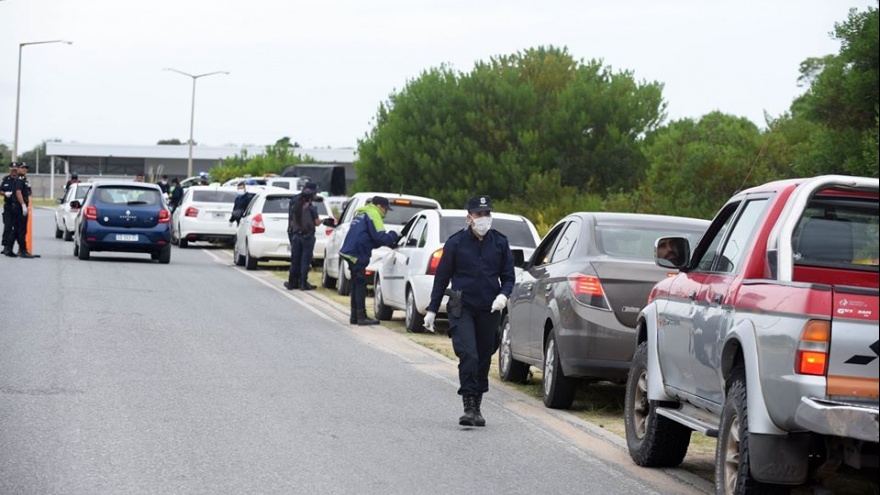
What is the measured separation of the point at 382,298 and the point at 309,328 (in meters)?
2.27

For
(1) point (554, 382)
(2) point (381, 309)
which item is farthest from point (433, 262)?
(1) point (554, 382)

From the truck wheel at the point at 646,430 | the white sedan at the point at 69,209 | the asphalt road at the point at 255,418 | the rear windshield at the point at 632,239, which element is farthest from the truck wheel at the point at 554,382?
the white sedan at the point at 69,209

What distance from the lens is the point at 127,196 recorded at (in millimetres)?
31094

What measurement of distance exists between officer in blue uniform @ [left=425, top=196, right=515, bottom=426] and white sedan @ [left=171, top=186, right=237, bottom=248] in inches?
1065

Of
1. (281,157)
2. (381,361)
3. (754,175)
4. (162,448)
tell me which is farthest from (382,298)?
(281,157)

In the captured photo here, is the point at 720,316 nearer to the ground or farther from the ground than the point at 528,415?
farther from the ground

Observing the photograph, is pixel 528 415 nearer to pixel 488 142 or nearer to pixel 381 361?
pixel 381 361

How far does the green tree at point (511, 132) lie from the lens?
169ft

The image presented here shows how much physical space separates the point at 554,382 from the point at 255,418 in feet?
8.85

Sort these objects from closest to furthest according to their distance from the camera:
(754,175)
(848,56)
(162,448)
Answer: (162,448)
(848,56)
(754,175)

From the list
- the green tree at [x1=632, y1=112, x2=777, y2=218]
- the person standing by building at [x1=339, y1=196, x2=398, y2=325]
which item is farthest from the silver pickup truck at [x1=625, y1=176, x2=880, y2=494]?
the green tree at [x1=632, y1=112, x2=777, y2=218]

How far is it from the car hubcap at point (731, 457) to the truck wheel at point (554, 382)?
173 inches

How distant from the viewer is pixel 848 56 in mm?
21047

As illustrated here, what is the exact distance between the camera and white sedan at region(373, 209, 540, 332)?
19406 millimetres
